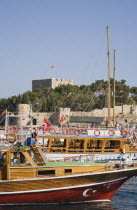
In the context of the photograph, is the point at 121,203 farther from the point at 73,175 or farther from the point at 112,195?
the point at 73,175

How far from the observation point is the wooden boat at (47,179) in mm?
20562

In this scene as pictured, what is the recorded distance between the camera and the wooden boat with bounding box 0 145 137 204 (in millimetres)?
20562

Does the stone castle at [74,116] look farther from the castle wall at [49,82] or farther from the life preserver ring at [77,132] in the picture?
the life preserver ring at [77,132]

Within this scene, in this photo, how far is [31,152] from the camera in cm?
2272

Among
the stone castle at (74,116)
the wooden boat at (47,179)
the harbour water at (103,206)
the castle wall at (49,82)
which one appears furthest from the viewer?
the castle wall at (49,82)

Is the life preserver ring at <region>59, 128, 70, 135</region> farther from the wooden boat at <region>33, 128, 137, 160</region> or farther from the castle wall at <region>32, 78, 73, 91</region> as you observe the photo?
the castle wall at <region>32, 78, 73, 91</region>

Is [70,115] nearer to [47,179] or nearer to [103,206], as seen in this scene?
[103,206]

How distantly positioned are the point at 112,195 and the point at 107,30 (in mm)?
19112

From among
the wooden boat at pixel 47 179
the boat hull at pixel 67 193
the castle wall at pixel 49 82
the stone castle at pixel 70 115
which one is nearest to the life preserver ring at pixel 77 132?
the boat hull at pixel 67 193

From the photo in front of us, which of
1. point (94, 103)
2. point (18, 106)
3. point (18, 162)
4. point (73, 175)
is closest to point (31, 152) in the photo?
point (18, 162)

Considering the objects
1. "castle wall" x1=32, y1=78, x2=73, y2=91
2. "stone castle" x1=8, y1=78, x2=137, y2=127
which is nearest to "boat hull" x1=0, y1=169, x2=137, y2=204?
"stone castle" x1=8, y1=78, x2=137, y2=127

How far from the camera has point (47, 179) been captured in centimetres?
2048

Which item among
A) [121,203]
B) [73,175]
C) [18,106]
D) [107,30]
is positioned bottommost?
[121,203]

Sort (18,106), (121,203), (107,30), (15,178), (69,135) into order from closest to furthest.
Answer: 1. (15,178)
2. (121,203)
3. (69,135)
4. (107,30)
5. (18,106)
